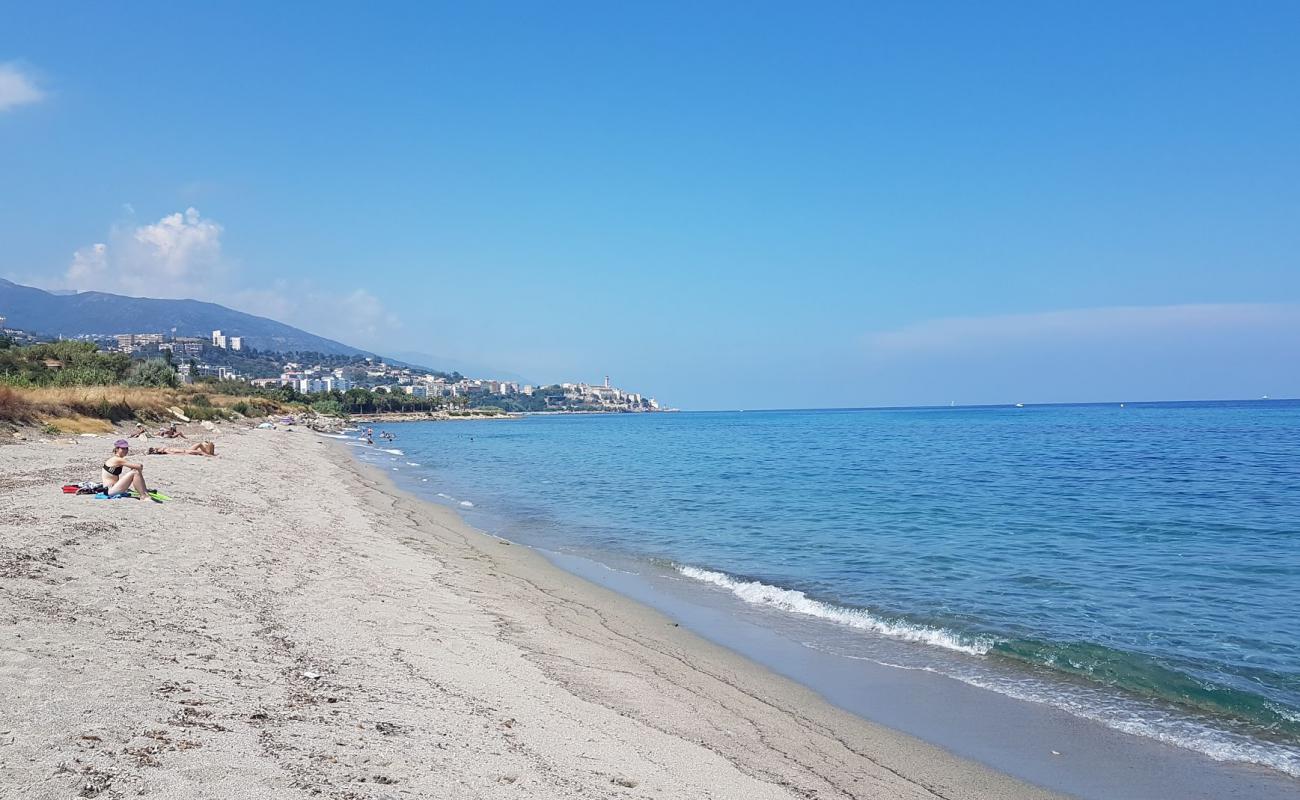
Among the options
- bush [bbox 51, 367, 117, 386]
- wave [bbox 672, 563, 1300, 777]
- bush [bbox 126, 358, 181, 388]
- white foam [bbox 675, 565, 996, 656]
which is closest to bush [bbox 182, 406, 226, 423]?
bush [bbox 51, 367, 117, 386]

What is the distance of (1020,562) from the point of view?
15156mm

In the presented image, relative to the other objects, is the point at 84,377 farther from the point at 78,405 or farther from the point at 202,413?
the point at 78,405

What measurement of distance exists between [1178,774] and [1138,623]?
16.0 ft

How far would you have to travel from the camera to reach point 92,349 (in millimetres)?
56531

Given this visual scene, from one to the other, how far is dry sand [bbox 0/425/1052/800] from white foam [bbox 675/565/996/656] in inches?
93.5

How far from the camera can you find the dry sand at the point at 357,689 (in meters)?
4.37

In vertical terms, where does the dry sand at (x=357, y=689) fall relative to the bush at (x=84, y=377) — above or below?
below

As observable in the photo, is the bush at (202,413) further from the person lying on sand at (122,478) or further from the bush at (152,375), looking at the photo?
the person lying on sand at (122,478)

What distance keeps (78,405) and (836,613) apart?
1387 inches

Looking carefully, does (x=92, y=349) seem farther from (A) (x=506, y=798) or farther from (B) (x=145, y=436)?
(A) (x=506, y=798)

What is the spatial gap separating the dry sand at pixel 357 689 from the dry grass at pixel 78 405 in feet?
61.4

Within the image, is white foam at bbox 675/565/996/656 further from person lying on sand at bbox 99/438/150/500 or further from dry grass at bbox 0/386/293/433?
dry grass at bbox 0/386/293/433

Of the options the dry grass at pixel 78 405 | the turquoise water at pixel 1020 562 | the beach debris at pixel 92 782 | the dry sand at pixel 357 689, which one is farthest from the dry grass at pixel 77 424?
the beach debris at pixel 92 782

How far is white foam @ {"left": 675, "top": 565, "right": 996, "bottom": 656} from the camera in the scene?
10.1 metres
